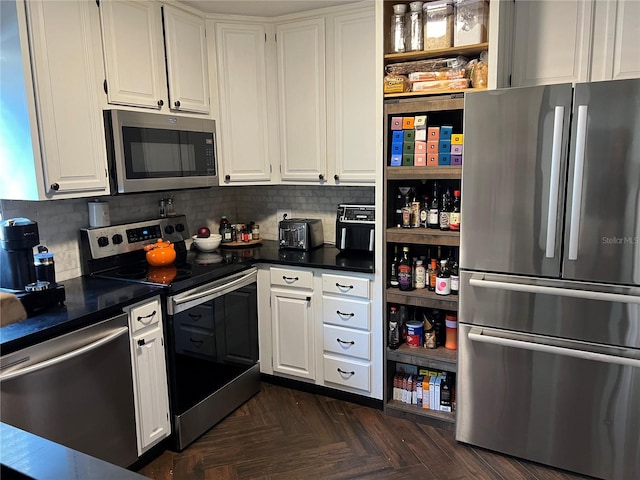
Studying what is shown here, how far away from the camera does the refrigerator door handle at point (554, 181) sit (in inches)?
83.4

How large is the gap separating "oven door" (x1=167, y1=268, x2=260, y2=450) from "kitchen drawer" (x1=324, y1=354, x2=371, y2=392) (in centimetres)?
50

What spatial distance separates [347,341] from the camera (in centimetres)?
295

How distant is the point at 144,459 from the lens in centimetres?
242

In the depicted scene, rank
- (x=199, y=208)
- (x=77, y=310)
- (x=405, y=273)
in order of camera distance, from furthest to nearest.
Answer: (x=199, y=208) < (x=405, y=273) < (x=77, y=310)

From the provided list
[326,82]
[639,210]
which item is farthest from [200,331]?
[639,210]

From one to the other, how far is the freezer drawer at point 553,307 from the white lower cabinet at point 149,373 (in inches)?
61.0

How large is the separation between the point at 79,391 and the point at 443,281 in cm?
186

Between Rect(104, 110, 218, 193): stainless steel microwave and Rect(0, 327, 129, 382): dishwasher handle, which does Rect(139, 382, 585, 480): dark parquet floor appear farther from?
Rect(104, 110, 218, 193): stainless steel microwave

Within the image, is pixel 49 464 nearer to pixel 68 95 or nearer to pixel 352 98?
pixel 68 95

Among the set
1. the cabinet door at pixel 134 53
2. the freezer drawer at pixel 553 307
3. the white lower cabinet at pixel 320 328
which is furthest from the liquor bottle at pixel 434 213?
the cabinet door at pixel 134 53

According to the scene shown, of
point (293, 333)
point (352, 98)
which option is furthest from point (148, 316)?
point (352, 98)

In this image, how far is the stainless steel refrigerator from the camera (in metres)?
2.08

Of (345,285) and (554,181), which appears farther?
(345,285)

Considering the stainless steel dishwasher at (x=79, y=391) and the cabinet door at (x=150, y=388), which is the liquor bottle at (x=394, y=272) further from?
the stainless steel dishwasher at (x=79, y=391)
